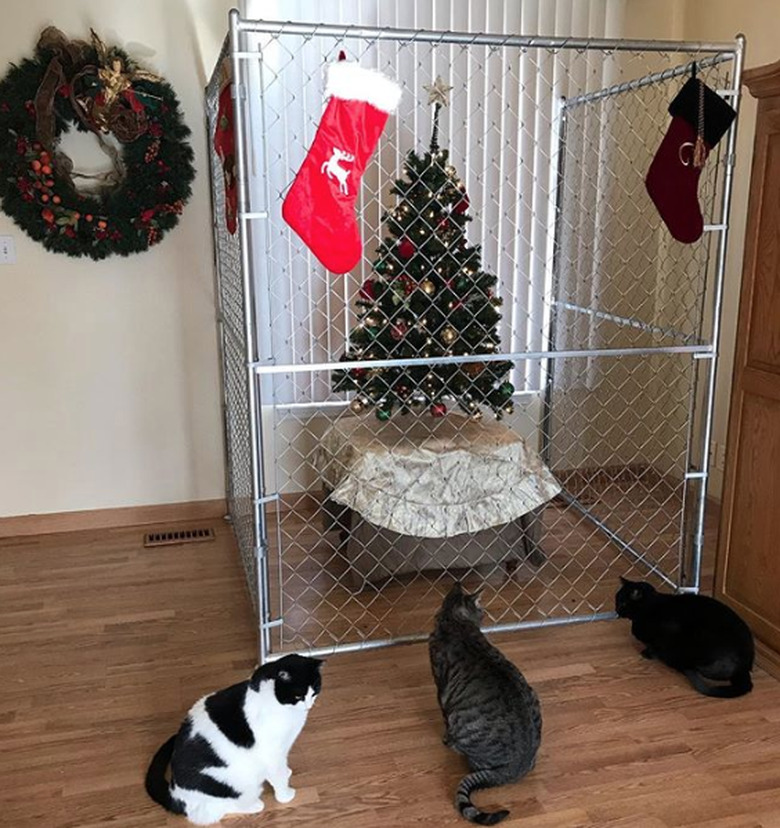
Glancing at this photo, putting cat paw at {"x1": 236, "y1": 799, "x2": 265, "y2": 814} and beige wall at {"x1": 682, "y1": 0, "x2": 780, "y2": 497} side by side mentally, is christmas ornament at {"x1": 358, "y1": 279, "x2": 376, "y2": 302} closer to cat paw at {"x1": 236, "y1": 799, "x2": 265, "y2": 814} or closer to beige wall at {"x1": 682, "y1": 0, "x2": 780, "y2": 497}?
beige wall at {"x1": 682, "y1": 0, "x2": 780, "y2": 497}

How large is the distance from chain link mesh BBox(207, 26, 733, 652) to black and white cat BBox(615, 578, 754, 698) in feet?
1.19

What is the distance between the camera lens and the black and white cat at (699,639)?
2322mm

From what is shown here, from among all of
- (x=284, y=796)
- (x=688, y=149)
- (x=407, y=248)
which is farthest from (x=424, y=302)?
(x=284, y=796)

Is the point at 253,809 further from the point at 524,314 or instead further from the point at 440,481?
the point at 524,314

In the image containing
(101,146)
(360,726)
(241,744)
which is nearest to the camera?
(241,744)

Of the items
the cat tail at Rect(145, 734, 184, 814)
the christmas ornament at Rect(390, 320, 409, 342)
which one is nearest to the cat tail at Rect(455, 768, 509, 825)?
the cat tail at Rect(145, 734, 184, 814)

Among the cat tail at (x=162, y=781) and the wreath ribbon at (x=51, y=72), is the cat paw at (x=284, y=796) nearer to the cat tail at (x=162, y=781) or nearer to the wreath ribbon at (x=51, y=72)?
the cat tail at (x=162, y=781)

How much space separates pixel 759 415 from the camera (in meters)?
2.48

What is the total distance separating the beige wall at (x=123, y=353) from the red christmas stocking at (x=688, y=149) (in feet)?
6.09

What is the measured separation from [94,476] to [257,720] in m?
1.98

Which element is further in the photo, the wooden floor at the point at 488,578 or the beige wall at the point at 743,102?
the beige wall at the point at 743,102

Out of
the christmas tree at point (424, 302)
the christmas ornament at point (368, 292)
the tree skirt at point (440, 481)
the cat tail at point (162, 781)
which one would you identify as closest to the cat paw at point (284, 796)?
the cat tail at point (162, 781)

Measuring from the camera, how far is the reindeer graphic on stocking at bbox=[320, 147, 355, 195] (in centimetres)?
209

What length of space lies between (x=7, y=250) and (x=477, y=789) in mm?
2636
